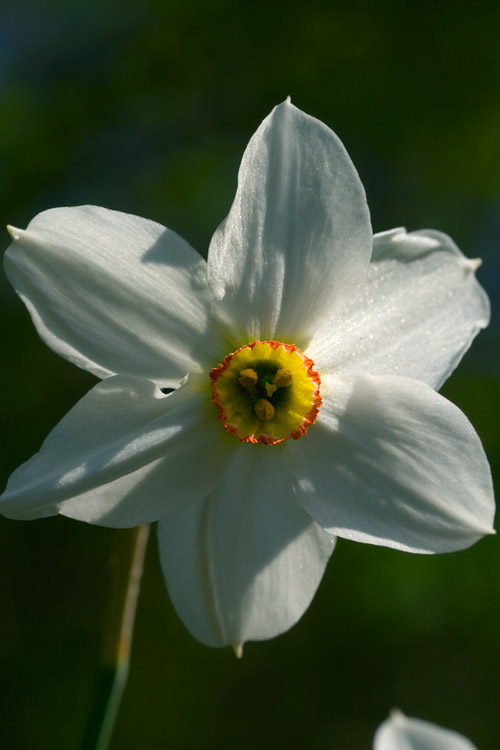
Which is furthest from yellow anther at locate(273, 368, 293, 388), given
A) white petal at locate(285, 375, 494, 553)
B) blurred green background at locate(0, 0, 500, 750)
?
blurred green background at locate(0, 0, 500, 750)

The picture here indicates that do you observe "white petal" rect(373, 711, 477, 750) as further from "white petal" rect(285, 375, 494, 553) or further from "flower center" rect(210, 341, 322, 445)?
"flower center" rect(210, 341, 322, 445)

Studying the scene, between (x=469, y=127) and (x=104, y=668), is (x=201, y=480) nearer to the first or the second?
(x=104, y=668)

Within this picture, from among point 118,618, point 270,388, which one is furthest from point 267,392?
point 118,618

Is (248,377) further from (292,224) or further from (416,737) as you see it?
(416,737)

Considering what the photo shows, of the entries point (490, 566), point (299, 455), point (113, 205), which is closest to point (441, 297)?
point (299, 455)

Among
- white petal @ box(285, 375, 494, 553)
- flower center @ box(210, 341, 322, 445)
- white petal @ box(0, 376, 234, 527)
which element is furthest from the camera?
flower center @ box(210, 341, 322, 445)
